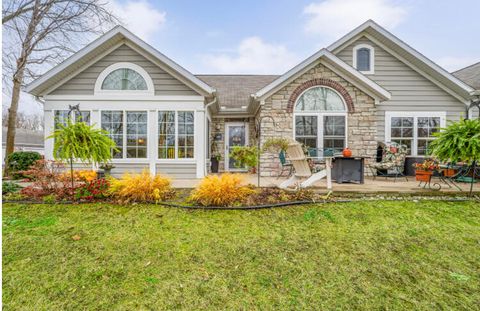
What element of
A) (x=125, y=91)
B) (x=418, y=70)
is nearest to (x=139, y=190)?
(x=125, y=91)

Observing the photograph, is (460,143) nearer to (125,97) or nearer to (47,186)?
(47,186)

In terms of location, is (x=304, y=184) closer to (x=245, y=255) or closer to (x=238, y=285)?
(x=245, y=255)

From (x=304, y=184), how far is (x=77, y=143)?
4412mm

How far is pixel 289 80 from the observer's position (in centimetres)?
787

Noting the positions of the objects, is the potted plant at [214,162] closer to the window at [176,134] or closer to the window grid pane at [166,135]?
the window at [176,134]

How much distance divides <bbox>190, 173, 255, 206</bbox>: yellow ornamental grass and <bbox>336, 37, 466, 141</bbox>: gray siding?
6554 mm

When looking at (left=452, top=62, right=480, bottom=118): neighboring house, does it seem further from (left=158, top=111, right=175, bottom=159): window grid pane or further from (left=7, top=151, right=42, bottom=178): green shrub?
(left=7, top=151, right=42, bottom=178): green shrub

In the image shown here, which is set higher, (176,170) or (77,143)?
(77,143)

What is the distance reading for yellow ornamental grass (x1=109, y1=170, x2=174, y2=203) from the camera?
15.1ft

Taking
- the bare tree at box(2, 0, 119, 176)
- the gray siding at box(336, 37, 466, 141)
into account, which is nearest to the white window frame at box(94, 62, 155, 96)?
the bare tree at box(2, 0, 119, 176)

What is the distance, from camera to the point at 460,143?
175 inches

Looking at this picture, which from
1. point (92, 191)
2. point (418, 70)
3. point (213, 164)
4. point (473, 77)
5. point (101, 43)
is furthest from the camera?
point (213, 164)

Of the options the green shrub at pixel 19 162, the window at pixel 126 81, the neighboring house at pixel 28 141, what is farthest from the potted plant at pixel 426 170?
the neighboring house at pixel 28 141

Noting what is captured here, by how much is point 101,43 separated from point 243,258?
729 cm
